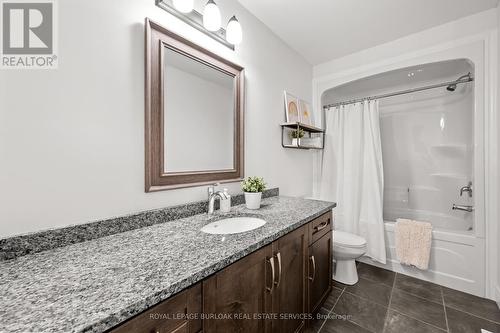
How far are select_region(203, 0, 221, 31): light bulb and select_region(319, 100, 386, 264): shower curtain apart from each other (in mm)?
1934

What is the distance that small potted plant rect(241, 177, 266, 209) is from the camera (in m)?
1.53

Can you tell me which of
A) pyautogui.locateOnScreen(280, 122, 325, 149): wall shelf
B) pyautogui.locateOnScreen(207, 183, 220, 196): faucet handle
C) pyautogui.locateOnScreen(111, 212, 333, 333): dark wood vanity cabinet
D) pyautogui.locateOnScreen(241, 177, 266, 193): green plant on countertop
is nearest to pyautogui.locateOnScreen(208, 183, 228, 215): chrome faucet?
pyautogui.locateOnScreen(207, 183, 220, 196): faucet handle

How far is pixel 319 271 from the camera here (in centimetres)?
158

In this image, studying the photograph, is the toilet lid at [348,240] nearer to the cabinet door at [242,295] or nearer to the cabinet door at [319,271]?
the cabinet door at [319,271]

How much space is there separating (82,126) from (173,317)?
34.0 inches

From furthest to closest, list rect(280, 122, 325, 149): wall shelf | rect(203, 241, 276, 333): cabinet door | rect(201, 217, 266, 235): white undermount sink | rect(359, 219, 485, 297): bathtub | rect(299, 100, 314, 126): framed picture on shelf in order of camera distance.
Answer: rect(299, 100, 314, 126): framed picture on shelf < rect(280, 122, 325, 149): wall shelf < rect(359, 219, 485, 297): bathtub < rect(201, 217, 266, 235): white undermount sink < rect(203, 241, 276, 333): cabinet door

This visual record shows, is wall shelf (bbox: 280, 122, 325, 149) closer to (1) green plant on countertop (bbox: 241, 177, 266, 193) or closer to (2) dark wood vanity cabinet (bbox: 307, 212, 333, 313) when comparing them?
(1) green plant on countertop (bbox: 241, 177, 266, 193)

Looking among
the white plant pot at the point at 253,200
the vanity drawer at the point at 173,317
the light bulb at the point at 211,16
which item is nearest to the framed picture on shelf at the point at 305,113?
the white plant pot at the point at 253,200

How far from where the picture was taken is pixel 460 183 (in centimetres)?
258

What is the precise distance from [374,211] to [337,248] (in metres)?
0.74

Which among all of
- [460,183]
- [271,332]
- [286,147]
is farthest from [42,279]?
[460,183]

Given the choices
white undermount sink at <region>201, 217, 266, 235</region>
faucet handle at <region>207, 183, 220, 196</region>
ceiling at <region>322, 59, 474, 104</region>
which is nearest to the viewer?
white undermount sink at <region>201, 217, 266, 235</region>

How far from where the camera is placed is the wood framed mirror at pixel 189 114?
46.0 inches

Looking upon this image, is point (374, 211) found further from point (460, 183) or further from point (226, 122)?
point (226, 122)
